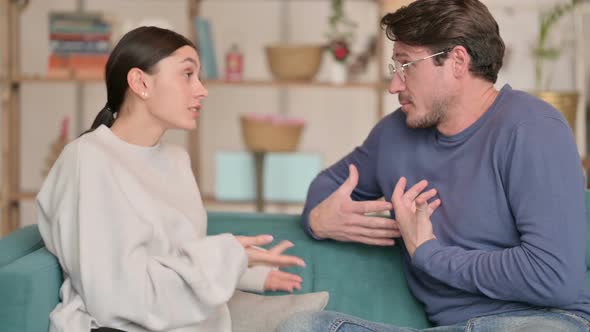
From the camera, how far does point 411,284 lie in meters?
2.25

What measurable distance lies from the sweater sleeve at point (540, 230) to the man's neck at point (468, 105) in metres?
A: 0.21

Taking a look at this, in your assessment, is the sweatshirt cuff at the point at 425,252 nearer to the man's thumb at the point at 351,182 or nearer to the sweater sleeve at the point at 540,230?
the sweater sleeve at the point at 540,230

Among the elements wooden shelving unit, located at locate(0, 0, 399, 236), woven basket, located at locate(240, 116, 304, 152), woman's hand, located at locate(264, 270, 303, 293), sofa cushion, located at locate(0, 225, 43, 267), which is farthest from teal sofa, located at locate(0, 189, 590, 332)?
wooden shelving unit, located at locate(0, 0, 399, 236)

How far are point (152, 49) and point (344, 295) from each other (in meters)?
0.86

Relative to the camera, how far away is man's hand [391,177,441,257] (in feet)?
6.68

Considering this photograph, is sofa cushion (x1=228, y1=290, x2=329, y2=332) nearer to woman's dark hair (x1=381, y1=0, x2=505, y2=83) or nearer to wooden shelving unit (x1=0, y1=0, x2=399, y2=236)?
woman's dark hair (x1=381, y1=0, x2=505, y2=83)

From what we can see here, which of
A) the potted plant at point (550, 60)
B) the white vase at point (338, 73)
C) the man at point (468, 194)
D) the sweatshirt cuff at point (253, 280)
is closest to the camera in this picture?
the man at point (468, 194)

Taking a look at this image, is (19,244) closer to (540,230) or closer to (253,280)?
(253,280)

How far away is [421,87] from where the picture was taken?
85.4 inches

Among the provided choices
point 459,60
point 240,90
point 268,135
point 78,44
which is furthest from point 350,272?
point 240,90

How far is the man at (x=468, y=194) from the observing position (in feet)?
6.14

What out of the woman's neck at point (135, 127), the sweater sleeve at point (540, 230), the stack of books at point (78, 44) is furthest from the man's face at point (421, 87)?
the stack of books at point (78, 44)

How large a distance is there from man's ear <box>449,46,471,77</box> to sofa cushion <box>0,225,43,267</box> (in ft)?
3.84

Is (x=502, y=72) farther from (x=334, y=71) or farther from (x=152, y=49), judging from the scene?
(x=152, y=49)
